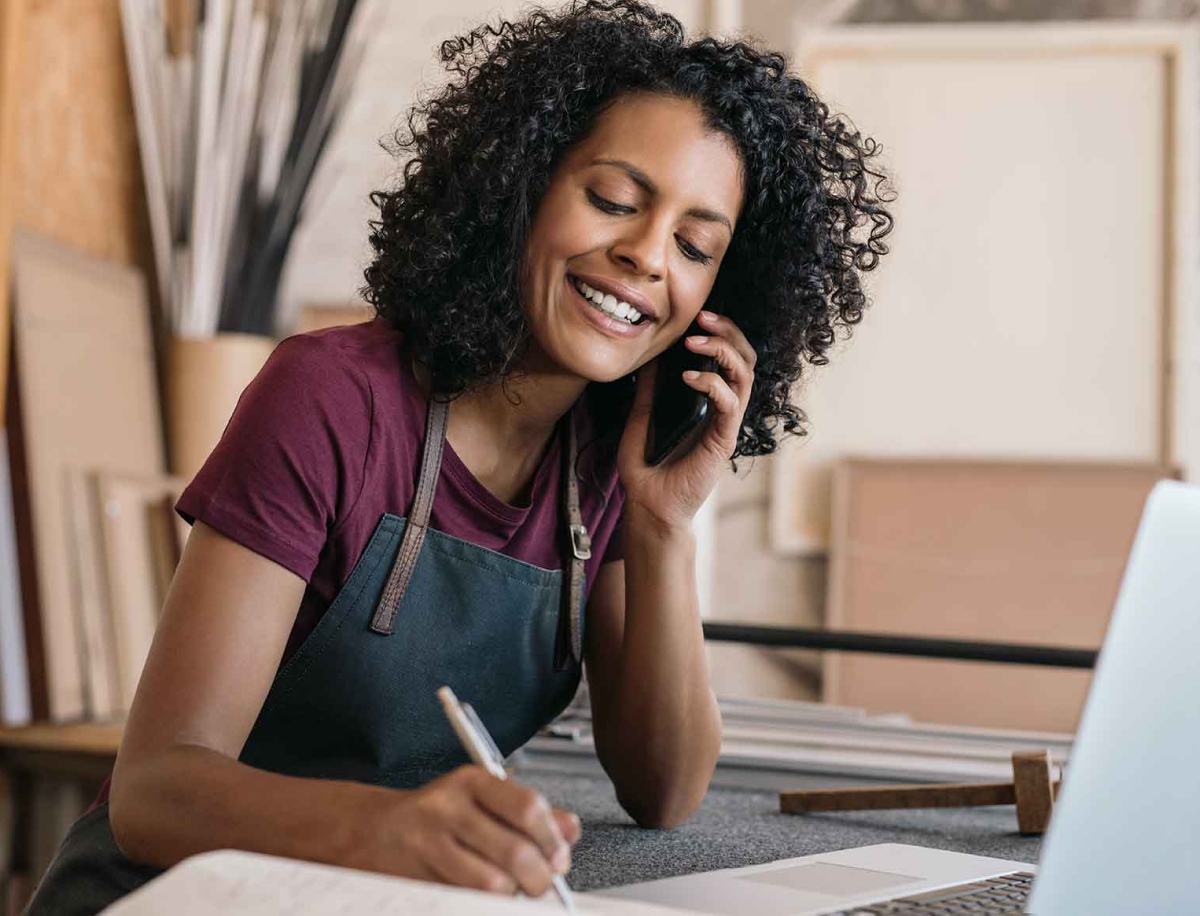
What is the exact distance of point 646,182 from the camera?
1280mm

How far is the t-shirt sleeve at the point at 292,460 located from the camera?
1.04 metres

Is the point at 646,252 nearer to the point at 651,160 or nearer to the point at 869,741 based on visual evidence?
the point at 651,160

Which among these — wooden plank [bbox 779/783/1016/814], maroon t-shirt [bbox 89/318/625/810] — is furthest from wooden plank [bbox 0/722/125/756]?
wooden plank [bbox 779/783/1016/814]

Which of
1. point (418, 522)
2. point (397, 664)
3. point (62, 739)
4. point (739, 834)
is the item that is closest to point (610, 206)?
point (418, 522)

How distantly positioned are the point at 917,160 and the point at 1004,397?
0.67m

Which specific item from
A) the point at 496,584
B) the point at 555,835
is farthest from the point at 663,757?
the point at 555,835

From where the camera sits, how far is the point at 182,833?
908 mm

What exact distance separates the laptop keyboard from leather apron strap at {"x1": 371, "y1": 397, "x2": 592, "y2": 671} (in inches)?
19.3

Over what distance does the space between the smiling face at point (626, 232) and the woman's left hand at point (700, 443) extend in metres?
0.08

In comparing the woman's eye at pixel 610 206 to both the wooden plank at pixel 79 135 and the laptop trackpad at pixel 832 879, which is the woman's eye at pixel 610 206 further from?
the wooden plank at pixel 79 135

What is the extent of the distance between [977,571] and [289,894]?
3.14 metres

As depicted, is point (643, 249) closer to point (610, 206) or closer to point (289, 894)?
point (610, 206)

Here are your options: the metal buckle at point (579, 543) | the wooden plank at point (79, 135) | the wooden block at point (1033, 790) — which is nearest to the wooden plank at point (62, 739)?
the wooden plank at point (79, 135)

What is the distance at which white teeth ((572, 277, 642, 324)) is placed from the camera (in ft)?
4.28
